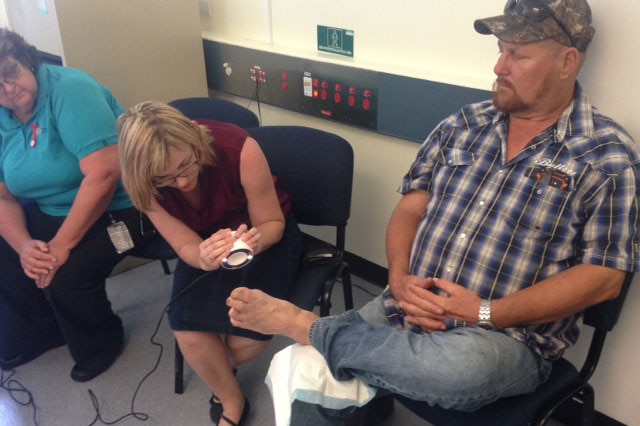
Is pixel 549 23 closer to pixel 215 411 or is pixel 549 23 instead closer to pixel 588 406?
→ pixel 588 406

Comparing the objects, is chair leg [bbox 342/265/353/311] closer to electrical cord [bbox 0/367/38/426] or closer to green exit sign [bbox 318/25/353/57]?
green exit sign [bbox 318/25/353/57]

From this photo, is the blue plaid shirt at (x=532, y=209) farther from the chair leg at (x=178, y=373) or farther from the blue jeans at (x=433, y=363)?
the chair leg at (x=178, y=373)

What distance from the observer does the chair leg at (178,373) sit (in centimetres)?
188

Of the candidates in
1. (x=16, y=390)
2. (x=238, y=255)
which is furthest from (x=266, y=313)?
(x=16, y=390)

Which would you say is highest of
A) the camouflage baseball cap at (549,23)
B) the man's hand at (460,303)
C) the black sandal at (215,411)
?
the camouflage baseball cap at (549,23)

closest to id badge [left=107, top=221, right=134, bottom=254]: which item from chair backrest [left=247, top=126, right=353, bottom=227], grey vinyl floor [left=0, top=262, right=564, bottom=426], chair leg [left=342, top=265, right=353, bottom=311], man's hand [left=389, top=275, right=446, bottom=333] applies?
grey vinyl floor [left=0, top=262, right=564, bottom=426]

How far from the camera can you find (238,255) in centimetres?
149

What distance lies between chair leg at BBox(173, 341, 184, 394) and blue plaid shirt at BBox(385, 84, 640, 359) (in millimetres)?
848

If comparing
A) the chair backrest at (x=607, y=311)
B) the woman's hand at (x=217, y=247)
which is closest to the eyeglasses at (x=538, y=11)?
the chair backrest at (x=607, y=311)

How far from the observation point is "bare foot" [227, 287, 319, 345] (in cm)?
137

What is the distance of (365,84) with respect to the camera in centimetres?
201

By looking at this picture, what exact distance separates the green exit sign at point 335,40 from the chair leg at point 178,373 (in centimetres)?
134

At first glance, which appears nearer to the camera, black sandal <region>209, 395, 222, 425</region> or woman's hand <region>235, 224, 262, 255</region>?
woman's hand <region>235, 224, 262, 255</region>

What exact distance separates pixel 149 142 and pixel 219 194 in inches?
11.6
